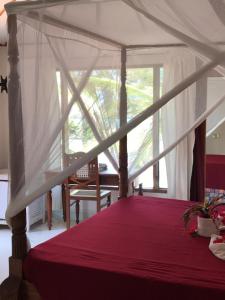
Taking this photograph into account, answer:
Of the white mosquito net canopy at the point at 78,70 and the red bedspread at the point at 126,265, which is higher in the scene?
the white mosquito net canopy at the point at 78,70

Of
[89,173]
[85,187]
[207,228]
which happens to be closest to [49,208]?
[85,187]

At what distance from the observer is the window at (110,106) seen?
2.90m

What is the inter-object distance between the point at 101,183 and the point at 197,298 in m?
2.70

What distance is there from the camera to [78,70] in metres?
2.87

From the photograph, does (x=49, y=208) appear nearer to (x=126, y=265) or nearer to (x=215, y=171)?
(x=215, y=171)

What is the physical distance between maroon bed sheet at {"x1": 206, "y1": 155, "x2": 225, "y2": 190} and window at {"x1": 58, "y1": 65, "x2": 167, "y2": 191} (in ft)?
3.16

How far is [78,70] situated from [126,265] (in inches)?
53.8

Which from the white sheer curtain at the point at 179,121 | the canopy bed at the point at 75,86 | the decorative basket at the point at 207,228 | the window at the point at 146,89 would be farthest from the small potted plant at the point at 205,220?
the white sheer curtain at the point at 179,121

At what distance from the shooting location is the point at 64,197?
5250 mm

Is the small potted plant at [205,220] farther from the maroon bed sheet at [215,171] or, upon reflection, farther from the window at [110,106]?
the maroon bed sheet at [215,171]

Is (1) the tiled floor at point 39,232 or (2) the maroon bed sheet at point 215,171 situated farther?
(2) the maroon bed sheet at point 215,171

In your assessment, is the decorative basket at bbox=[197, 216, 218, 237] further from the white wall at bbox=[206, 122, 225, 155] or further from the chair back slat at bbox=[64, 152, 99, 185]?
the white wall at bbox=[206, 122, 225, 155]

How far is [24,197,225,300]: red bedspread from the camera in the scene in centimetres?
219

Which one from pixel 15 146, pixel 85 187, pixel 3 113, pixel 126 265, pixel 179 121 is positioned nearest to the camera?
pixel 126 265
